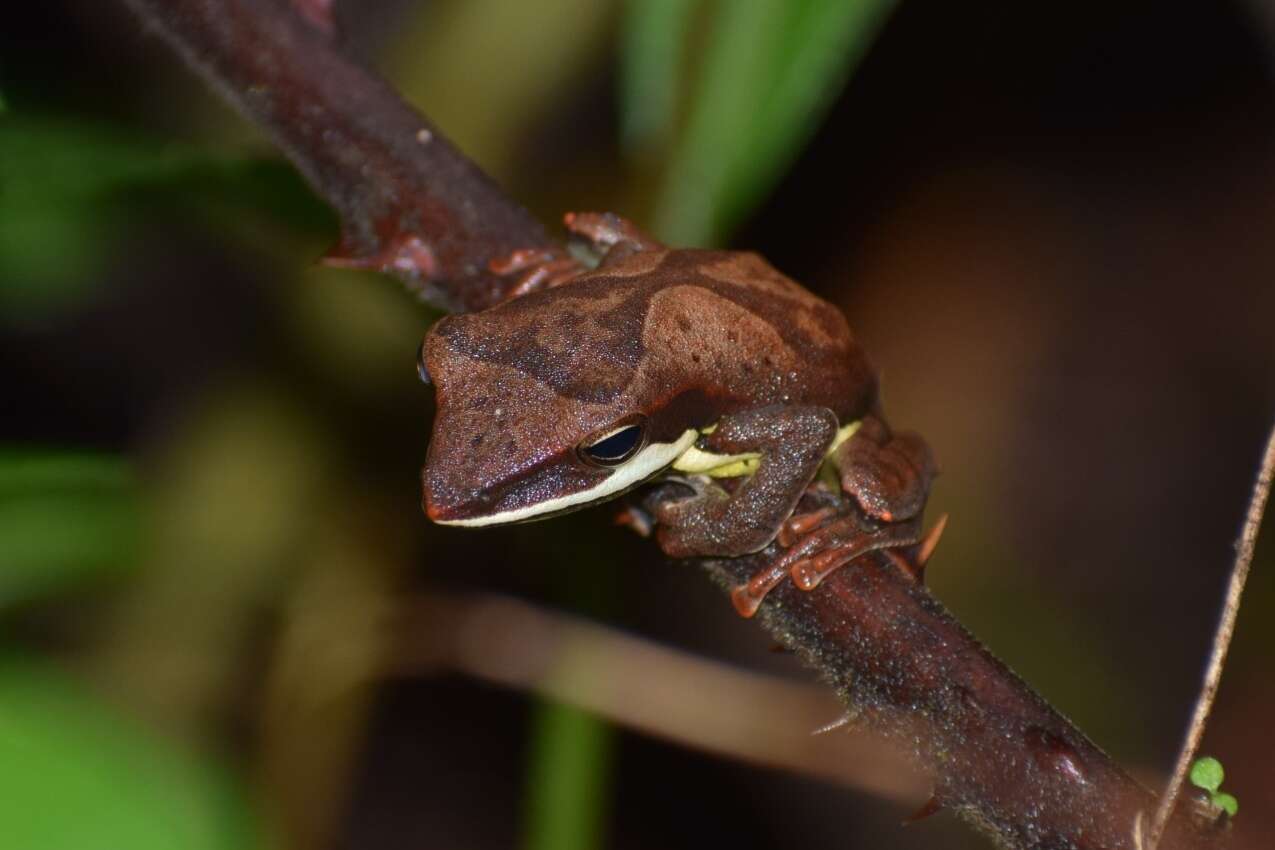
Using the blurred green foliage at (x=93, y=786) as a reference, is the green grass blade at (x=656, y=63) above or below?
above

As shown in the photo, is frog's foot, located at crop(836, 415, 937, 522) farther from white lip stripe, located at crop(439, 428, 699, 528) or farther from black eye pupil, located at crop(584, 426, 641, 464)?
black eye pupil, located at crop(584, 426, 641, 464)

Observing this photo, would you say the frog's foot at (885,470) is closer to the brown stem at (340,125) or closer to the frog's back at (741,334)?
the frog's back at (741,334)

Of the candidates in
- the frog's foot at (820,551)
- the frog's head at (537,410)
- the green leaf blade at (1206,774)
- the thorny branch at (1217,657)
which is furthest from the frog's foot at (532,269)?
the green leaf blade at (1206,774)

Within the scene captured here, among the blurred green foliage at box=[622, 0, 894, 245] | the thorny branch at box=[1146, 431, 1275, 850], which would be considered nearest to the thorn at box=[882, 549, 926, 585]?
the thorny branch at box=[1146, 431, 1275, 850]

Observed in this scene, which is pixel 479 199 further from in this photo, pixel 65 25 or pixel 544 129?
pixel 65 25

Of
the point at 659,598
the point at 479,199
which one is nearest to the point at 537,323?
the point at 479,199
